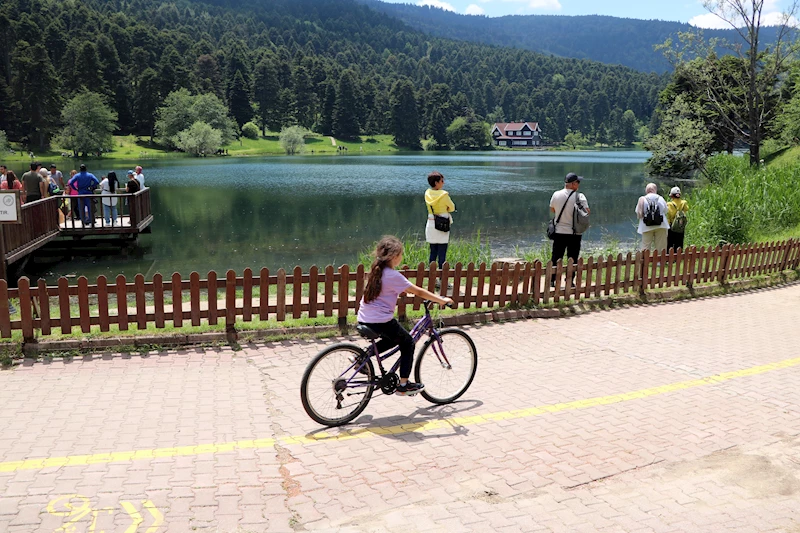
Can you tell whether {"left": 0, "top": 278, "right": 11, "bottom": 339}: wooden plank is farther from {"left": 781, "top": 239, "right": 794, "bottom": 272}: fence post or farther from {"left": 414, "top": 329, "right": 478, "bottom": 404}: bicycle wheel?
{"left": 781, "top": 239, "right": 794, "bottom": 272}: fence post

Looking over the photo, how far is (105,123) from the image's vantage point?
302ft

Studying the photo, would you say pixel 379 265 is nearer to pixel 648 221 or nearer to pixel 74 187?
pixel 648 221

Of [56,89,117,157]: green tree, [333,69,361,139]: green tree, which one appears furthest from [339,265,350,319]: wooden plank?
[333,69,361,139]: green tree

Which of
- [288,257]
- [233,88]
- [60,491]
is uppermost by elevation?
[233,88]

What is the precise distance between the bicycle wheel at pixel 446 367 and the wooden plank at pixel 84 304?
14.2 feet

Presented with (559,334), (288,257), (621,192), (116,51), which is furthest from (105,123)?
(559,334)

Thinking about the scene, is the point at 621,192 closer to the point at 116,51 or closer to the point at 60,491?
the point at 60,491

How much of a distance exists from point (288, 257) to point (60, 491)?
52.3 ft

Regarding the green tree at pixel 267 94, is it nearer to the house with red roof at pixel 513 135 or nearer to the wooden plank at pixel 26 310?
the house with red roof at pixel 513 135

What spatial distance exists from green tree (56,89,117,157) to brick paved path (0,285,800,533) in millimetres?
91767

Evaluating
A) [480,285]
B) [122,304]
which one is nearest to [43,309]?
[122,304]

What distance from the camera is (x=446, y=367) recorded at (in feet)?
20.8

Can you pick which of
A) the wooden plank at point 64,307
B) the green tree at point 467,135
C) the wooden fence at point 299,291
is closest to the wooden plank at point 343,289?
the wooden fence at point 299,291

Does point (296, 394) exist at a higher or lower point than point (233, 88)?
lower
